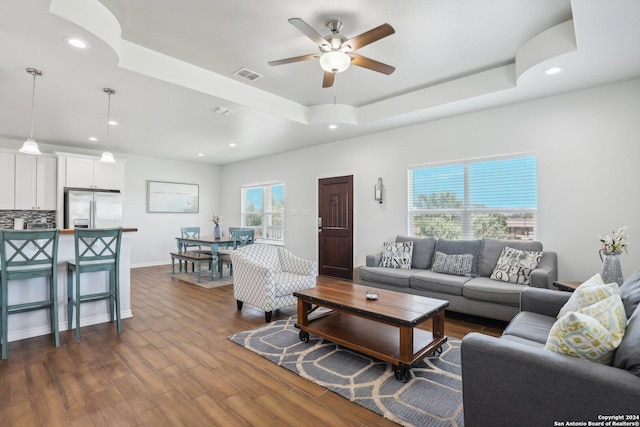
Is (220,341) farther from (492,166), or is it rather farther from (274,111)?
(492,166)

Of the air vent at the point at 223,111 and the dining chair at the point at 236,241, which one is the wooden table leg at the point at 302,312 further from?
the dining chair at the point at 236,241

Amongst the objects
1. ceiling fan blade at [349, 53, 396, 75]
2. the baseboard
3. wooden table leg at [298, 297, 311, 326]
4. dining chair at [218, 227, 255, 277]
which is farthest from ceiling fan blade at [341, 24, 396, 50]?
dining chair at [218, 227, 255, 277]

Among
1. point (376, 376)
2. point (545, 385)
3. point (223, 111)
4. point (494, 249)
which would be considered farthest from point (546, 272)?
point (223, 111)

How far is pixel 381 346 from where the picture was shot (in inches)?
101

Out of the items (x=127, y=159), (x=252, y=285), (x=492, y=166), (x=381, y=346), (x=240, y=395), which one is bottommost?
(x=240, y=395)

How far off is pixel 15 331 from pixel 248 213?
5.42m

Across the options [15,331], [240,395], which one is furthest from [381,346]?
[15,331]

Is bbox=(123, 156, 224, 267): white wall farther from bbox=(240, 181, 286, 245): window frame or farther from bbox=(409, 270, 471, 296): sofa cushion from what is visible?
bbox=(409, 270, 471, 296): sofa cushion

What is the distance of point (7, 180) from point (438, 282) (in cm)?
747

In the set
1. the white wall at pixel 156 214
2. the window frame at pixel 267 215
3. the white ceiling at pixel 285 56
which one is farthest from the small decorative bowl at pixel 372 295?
the white wall at pixel 156 214

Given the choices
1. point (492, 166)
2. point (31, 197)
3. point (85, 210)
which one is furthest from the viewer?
point (85, 210)

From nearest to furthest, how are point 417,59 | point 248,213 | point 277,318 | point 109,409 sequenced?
Result: 1. point 109,409
2. point 417,59
3. point 277,318
4. point 248,213

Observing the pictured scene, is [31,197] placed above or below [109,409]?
above

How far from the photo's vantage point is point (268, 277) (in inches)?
141
